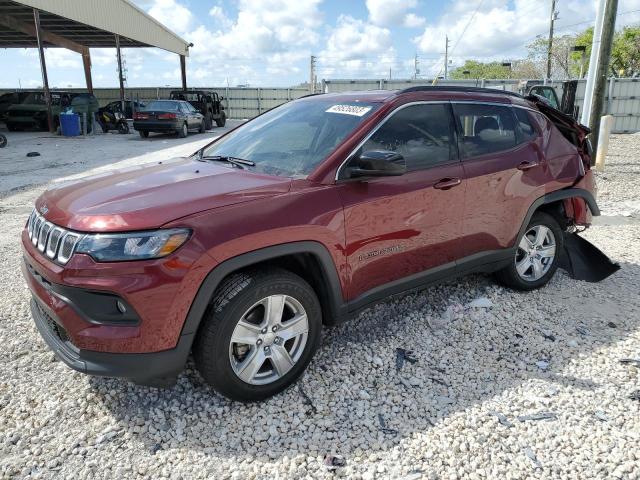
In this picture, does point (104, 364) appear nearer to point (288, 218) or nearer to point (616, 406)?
point (288, 218)

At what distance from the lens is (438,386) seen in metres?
3.04

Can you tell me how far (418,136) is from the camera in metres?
3.42

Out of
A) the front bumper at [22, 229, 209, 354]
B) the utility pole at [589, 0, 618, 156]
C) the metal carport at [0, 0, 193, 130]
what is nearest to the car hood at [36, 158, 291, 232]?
the front bumper at [22, 229, 209, 354]

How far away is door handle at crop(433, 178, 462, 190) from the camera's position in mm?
3402

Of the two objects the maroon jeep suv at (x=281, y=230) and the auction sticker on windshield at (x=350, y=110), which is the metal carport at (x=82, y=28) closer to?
the auction sticker on windshield at (x=350, y=110)

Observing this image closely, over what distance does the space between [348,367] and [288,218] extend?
1147 mm

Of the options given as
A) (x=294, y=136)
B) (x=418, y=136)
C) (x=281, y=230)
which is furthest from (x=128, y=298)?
(x=418, y=136)

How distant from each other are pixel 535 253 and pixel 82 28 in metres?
29.4

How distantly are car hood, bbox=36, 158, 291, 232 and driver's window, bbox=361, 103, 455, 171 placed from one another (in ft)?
2.70

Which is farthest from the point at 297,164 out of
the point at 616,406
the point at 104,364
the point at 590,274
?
the point at 590,274

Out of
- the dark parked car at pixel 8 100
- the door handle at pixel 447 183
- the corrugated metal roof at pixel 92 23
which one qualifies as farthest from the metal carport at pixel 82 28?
the door handle at pixel 447 183

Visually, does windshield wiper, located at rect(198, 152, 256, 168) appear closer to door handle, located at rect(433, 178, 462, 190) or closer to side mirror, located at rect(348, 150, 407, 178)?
side mirror, located at rect(348, 150, 407, 178)

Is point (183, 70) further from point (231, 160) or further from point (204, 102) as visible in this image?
point (231, 160)

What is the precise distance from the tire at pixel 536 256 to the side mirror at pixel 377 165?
1.82 m
